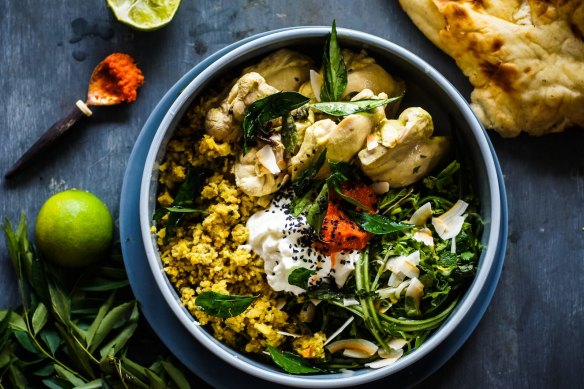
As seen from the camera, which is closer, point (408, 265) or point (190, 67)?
point (408, 265)

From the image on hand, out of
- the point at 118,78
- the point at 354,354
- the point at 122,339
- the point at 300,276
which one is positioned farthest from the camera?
the point at 118,78

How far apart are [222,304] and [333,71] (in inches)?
33.5

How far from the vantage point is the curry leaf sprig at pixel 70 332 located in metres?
2.39

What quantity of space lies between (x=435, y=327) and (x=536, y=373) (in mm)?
629

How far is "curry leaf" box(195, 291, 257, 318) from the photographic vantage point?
2.20 m

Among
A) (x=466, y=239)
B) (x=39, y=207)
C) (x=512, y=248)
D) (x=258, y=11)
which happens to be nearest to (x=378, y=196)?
(x=466, y=239)

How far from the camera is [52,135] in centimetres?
254

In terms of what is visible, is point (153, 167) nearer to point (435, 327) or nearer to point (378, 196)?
point (378, 196)

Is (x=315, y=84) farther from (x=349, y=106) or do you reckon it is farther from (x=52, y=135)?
(x=52, y=135)

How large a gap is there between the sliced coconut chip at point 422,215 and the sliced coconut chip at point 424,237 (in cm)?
3

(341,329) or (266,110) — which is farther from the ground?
(266,110)

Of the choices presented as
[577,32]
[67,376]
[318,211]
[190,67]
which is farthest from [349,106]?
[67,376]

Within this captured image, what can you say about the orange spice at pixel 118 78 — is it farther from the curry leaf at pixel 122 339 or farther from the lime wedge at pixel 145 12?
the curry leaf at pixel 122 339

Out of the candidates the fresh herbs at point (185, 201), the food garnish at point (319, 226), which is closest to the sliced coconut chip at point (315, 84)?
the food garnish at point (319, 226)
